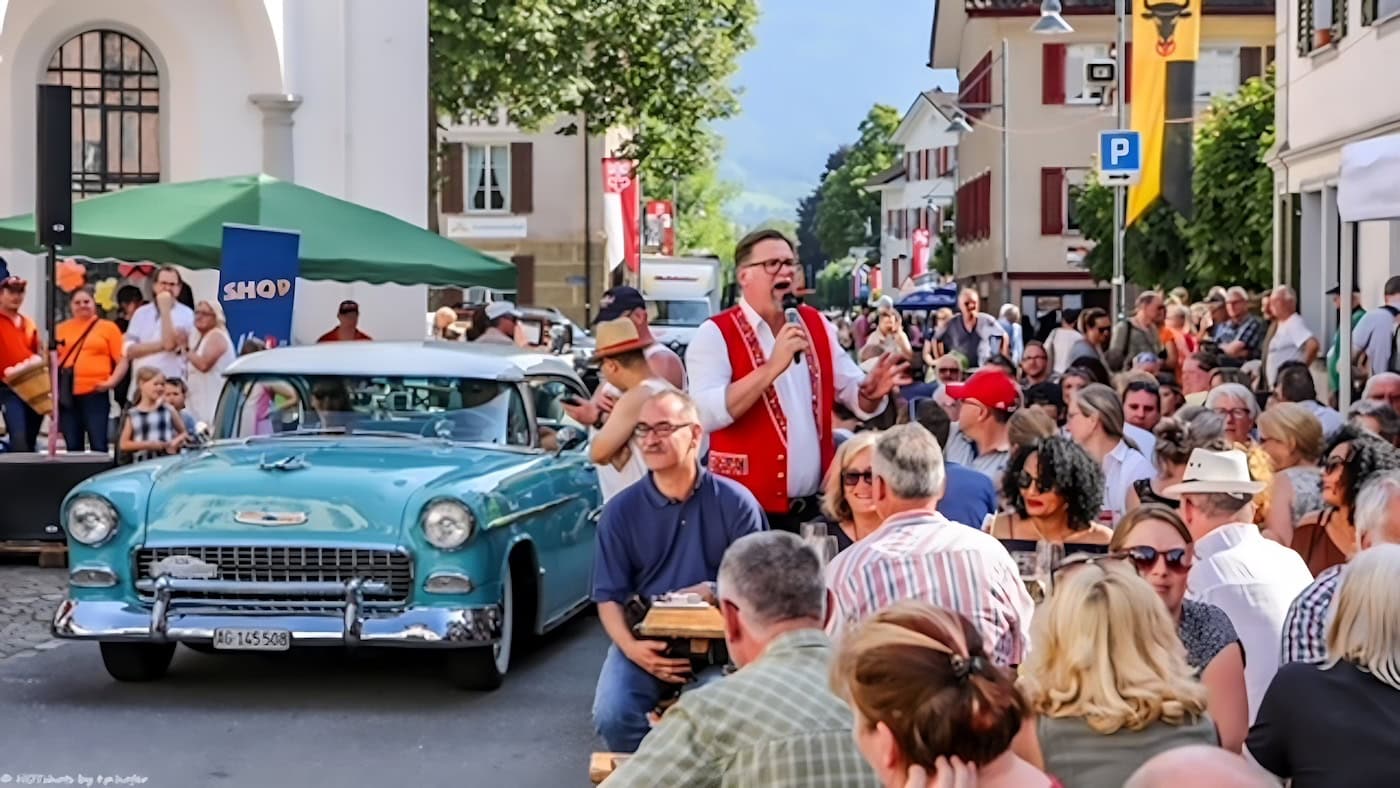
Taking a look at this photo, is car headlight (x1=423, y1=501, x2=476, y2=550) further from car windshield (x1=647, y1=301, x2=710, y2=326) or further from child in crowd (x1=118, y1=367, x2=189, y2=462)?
car windshield (x1=647, y1=301, x2=710, y2=326)

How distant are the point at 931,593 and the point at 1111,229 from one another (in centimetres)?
3513

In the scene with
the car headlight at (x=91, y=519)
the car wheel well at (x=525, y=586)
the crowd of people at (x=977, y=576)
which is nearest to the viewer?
the crowd of people at (x=977, y=576)

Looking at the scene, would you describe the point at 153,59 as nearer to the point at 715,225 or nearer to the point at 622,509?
the point at 622,509

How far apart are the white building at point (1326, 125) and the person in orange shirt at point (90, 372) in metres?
9.79

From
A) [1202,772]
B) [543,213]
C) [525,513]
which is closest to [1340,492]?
[525,513]

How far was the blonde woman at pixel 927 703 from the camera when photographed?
365 centimetres

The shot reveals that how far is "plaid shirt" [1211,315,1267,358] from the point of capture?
1984cm

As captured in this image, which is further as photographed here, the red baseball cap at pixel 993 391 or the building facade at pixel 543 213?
the building facade at pixel 543 213

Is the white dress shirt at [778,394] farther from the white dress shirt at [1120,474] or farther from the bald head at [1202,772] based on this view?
the bald head at [1202,772]

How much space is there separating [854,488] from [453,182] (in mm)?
59203

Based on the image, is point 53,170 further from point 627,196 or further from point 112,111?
point 627,196

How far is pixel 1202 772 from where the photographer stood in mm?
3121

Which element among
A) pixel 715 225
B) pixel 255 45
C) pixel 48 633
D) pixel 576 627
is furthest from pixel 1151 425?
pixel 715 225

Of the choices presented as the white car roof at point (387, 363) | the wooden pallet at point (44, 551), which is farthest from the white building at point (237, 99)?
the white car roof at point (387, 363)
